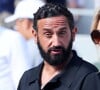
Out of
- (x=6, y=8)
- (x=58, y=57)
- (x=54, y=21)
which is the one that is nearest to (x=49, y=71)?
(x=58, y=57)

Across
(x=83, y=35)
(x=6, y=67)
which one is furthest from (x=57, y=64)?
(x=83, y=35)

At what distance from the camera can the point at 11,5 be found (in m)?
7.27

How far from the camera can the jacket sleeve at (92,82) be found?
3.09 m

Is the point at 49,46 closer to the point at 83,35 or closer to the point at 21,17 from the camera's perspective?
the point at 21,17

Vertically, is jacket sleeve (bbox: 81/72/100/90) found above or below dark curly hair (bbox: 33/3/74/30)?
below

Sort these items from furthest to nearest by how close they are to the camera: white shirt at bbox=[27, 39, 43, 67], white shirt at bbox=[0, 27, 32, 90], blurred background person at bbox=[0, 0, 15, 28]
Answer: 1. blurred background person at bbox=[0, 0, 15, 28]
2. white shirt at bbox=[27, 39, 43, 67]
3. white shirt at bbox=[0, 27, 32, 90]

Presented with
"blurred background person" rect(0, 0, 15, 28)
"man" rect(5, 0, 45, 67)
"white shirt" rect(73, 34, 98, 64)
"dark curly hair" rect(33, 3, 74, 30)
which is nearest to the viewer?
"dark curly hair" rect(33, 3, 74, 30)

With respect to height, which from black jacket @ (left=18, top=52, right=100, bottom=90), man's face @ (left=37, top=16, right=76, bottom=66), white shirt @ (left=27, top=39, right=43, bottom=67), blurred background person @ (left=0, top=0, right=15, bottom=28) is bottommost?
blurred background person @ (left=0, top=0, right=15, bottom=28)

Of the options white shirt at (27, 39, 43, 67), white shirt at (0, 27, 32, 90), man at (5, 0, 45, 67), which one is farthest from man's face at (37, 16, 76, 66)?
man at (5, 0, 45, 67)

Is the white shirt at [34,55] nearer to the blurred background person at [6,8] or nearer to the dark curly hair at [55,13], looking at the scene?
the dark curly hair at [55,13]

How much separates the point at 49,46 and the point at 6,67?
3.98ft

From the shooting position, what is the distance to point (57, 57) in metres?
3.29

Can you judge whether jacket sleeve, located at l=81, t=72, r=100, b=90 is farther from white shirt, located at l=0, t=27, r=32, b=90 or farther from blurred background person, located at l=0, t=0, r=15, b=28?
blurred background person, located at l=0, t=0, r=15, b=28

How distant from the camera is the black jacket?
3113 millimetres
